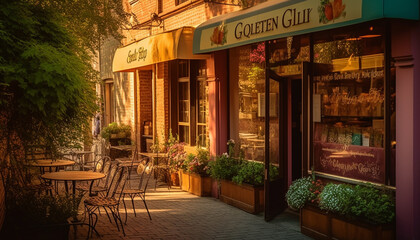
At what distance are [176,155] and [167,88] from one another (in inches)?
97.1

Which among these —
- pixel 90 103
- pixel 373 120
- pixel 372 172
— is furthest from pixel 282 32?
pixel 90 103

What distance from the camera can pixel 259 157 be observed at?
32.0ft

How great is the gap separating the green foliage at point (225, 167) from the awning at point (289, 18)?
2185mm

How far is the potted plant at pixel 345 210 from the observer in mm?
6219

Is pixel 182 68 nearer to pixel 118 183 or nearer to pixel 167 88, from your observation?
pixel 167 88

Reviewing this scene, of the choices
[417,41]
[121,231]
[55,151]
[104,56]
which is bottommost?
[121,231]

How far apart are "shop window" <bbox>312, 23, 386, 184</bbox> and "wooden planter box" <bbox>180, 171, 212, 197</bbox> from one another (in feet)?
10.9

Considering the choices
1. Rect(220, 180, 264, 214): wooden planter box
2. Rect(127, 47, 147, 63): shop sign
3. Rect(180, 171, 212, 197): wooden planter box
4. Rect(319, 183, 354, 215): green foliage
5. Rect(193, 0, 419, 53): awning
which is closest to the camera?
Rect(193, 0, 419, 53): awning

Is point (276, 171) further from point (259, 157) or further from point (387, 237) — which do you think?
point (387, 237)

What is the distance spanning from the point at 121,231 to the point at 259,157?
3.26m

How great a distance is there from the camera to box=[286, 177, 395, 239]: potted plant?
6.22 metres

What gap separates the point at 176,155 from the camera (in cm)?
1202

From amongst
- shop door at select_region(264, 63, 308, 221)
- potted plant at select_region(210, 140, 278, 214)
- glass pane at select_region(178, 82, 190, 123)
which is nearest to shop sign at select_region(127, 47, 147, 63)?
glass pane at select_region(178, 82, 190, 123)

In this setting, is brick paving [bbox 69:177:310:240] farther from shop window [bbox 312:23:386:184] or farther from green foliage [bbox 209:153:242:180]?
shop window [bbox 312:23:386:184]
